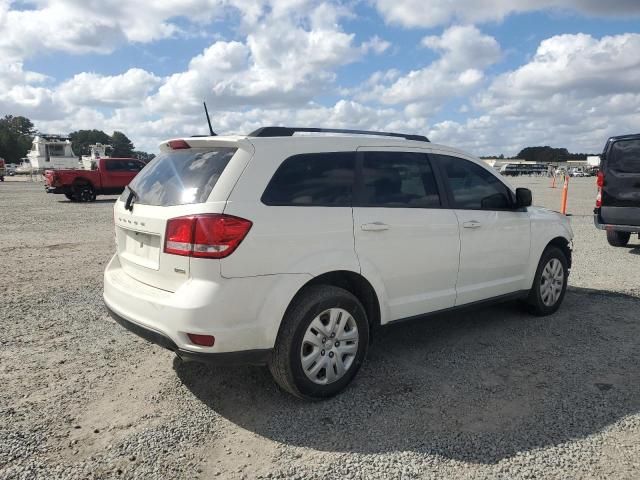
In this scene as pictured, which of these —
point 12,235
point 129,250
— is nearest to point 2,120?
point 12,235

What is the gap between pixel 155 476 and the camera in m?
2.71

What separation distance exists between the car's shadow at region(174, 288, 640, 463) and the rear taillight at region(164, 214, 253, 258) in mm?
1122

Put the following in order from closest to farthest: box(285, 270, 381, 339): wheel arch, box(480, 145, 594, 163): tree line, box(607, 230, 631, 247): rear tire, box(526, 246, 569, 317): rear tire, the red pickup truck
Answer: box(285, 270, 381, 339): wheel arch → box(526, 246, 569, 317): rear tire → box(607, 230, 631, 247): rear tire → the red pickup truck → box(480, 145, 594, 163): tree line

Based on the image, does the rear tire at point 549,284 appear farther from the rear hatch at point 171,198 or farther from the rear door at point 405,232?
the rear hatch at point 171,198

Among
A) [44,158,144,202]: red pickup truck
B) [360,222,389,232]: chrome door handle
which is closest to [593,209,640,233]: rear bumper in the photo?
[360,222,389,232]: chrome door handle

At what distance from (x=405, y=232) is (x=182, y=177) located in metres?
1.69

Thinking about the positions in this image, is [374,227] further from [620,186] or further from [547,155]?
[547,155]

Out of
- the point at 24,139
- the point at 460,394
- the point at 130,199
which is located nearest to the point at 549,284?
the point at 460,394

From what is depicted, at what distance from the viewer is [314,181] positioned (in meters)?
3.56

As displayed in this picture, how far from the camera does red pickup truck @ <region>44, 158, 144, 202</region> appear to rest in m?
21.2

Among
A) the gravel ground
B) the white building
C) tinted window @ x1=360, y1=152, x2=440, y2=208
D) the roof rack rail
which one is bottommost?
the gravel ground

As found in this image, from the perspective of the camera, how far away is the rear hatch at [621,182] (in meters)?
8.79

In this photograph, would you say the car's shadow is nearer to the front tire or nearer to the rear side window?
the front tire

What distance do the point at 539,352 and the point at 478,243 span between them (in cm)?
107
